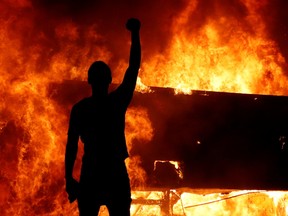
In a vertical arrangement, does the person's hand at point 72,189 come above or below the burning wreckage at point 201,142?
below

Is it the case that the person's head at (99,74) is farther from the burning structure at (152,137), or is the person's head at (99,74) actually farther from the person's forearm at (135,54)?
the burning structure at (152,137)

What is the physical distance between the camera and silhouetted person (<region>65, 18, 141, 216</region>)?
11.6 ft

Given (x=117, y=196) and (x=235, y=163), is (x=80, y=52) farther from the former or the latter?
(x=117, y=196)

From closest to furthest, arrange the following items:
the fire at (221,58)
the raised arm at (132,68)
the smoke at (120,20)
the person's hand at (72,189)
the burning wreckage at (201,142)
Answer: the person's hand at (72,189) → the raised arm at (132,68) → the burning wreckage at (201,142) → the fire at (221,58) → the smoke at (120,20)

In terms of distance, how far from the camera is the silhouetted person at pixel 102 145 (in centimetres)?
354

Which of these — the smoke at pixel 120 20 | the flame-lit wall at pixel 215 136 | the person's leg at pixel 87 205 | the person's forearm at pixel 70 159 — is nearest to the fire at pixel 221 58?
the smoke at pixel 120 20

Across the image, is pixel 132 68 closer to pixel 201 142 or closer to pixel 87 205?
pixel 87 205

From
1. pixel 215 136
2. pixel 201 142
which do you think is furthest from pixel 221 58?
pixel 201 142

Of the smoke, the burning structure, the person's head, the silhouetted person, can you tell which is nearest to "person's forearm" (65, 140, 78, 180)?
the silhouetted person

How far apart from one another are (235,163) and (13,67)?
5.36 metres

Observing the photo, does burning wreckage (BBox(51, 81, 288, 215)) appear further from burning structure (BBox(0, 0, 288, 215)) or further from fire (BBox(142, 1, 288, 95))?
fire (BBox(142, 1, 288, 95))

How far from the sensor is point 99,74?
3637 millimetres

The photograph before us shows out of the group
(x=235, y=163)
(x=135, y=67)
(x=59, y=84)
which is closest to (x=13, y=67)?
(x=59, y=84)

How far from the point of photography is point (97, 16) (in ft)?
40.7
